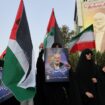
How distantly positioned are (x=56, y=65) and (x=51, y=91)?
57 cm

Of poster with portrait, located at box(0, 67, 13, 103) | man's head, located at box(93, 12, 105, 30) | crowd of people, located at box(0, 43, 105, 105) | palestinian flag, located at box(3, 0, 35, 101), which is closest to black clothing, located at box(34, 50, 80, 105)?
crowd of people, located at box(0, 43, 105, 105)

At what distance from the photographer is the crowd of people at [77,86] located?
965 centimetres

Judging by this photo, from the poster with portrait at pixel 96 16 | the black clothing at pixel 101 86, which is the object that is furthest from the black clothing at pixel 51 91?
the poster with portrait at pixel 96 16

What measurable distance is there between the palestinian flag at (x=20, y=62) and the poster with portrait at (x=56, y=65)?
845 millimetres

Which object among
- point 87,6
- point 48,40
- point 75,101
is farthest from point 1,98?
point 87,6

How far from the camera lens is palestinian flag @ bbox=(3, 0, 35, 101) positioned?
8227mm

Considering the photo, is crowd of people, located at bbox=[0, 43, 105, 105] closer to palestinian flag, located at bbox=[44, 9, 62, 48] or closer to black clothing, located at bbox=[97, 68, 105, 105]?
black clothing, located at bbox=[97, 68, 105, 105]

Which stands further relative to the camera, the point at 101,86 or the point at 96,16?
the point at 96,16

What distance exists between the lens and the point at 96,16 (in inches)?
1496

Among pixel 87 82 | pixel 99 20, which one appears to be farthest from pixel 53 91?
pixel 99 20

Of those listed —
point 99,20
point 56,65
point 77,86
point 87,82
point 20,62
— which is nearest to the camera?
point 20,62

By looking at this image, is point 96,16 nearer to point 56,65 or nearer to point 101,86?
point 101,86

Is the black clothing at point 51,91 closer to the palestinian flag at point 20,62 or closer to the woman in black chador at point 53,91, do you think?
the woman in black chador at point 53,91

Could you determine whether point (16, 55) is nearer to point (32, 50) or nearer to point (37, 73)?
point (32, 50)
